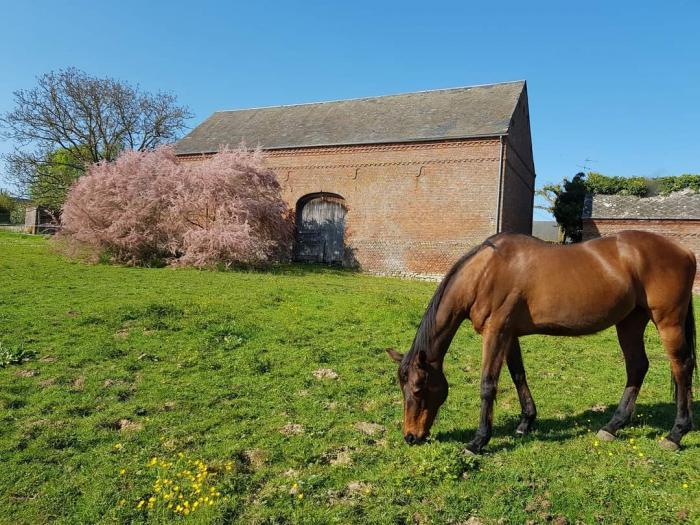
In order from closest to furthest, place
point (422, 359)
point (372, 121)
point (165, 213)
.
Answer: point (422, 359), point (165, 213), point (372, 121)

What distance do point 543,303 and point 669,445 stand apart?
1568 millimetres

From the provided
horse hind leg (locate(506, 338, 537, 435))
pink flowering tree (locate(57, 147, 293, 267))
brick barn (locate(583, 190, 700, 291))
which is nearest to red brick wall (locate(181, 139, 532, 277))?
brick barn (locate(583, 190, 700, 291))

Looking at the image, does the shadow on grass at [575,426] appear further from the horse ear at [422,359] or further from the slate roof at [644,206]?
the slate roof at [644,206]

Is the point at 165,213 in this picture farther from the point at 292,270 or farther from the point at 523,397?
the point at 523,397

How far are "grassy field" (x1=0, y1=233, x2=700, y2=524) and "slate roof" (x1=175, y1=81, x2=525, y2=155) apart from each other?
1271 centimetres

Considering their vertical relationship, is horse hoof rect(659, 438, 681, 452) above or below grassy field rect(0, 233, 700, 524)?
above

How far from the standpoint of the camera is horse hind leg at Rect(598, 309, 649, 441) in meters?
4.23

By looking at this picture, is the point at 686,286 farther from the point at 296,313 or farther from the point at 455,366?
the point at 296,313

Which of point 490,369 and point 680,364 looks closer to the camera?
point 490,369

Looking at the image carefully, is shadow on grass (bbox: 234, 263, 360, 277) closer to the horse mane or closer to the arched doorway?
the arched doorway

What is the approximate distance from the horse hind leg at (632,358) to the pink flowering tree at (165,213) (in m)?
12.5

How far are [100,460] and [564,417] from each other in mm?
4213

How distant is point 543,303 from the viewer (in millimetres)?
3879

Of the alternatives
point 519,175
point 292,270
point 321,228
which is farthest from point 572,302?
point 519,175
